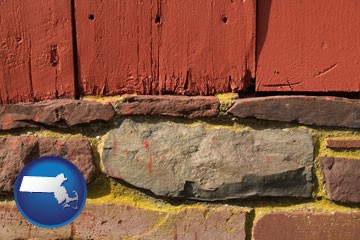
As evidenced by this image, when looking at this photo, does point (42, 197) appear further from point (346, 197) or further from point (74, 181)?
point (346, 197)

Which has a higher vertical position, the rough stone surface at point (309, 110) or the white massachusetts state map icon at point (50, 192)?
the rough stone surface at point (309, 110)

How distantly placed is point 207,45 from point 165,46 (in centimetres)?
12

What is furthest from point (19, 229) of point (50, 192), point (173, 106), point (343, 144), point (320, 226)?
point (343, 144)

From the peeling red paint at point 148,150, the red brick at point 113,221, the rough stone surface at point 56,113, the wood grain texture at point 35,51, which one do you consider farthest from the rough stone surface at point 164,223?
the wood grain texture at point 35,51

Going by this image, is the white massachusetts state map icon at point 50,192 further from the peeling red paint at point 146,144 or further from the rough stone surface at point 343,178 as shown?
the rough stone surface at point 343,178

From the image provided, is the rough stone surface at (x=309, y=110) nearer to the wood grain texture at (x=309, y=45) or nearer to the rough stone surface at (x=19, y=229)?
the wood grain texture at (x=309, y=45)

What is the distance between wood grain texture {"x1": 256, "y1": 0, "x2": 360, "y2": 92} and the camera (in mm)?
1354

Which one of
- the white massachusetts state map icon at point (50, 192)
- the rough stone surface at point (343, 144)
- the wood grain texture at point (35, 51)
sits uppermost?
the wood grain texture at point (35, 51)

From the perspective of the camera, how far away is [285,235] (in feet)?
4.39

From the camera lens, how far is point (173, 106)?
137cm

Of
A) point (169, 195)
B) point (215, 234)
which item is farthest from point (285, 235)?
point (169, 195)

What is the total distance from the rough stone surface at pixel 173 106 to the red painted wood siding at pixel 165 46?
4 centimetres

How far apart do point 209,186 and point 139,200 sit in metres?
0.21

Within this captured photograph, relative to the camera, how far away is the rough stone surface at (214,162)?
4.40ft
